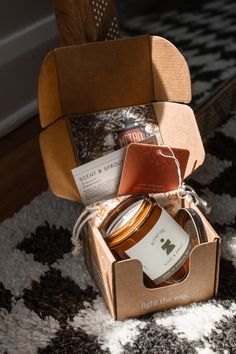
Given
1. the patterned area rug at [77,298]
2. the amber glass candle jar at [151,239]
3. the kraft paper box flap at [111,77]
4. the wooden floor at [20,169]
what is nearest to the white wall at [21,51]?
the wooden floor at [20,169]

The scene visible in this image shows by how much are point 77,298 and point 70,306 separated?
0.8 inches

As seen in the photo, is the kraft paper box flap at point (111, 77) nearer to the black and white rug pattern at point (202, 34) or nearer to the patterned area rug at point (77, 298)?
the patterned area rug at point (77, 298)

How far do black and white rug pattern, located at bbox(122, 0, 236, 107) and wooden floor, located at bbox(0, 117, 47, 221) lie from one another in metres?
0.40

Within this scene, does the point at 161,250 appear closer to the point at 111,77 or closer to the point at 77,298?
the point at 77,298

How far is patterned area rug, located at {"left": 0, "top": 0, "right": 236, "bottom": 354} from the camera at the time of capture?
77 centimetres

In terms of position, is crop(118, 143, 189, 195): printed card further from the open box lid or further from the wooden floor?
the wooden floor

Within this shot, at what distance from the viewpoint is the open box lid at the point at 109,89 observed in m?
0.83

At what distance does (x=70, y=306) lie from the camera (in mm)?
833

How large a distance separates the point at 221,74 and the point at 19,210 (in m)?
0.72

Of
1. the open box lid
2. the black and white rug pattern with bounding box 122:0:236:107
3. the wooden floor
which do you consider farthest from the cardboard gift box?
the black and white rug pattern with bounding box 122:0:236:107

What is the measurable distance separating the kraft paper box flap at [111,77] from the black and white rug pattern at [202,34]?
462 millimetres

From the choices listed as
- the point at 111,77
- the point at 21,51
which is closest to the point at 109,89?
the point at 111,77

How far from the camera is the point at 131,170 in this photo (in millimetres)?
847

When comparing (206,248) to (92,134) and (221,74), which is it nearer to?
(92,134)
